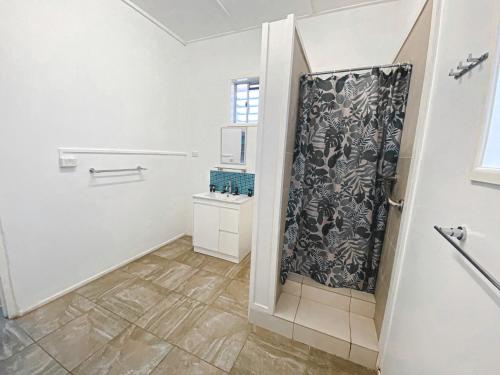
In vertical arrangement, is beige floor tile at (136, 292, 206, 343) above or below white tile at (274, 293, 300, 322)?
below

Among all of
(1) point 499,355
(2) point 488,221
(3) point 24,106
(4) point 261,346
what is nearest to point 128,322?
(4) point 261,346

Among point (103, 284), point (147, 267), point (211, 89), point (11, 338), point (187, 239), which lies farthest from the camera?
point (187, 239)

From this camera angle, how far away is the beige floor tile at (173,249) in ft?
8.02

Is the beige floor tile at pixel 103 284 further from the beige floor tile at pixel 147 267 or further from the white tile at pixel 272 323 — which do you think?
the white tile at pixel 272 323

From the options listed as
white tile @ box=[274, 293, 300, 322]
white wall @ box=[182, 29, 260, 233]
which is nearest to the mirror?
white wall @ box=[182, 29, 260, 233]

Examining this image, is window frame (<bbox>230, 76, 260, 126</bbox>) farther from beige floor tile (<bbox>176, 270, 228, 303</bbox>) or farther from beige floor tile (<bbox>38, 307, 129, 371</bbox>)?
beige floor tile (<bbox>38, 307, 129, 371</bbox>)

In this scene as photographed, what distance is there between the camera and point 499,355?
0.44 metres

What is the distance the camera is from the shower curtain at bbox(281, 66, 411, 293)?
1.36 meters

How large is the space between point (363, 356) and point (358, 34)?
8.75 ft

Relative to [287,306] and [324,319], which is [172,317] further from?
Answer: [324,319]

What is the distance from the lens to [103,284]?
6.09ft

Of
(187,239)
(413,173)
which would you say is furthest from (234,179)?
(413,173)

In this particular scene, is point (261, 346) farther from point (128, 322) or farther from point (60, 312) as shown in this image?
point (60, 312)

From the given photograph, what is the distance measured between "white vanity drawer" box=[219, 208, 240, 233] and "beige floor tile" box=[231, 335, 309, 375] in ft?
3.61
